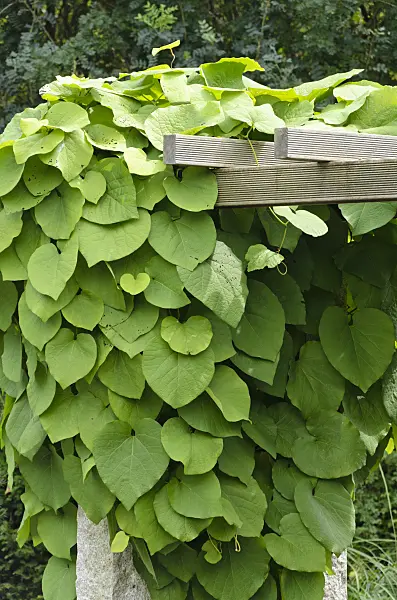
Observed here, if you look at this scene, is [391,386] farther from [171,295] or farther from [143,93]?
[143,93]

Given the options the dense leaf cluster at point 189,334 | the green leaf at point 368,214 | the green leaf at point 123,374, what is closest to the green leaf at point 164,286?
the dense leaf cluster at point 189,334

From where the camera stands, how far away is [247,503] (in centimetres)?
162

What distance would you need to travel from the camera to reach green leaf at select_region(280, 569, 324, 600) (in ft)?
5.52

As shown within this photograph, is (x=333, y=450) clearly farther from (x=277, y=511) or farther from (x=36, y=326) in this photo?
(x=36, y=326)

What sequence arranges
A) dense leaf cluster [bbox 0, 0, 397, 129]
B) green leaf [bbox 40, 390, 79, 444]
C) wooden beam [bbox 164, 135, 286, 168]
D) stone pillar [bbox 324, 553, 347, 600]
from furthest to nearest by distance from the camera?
dense leaf cluster [bbox 0, 0, 397, 129] < stone pillar [bbox 324, 553, 347, 600] < green leaf [bbox 40, 390, 79, 444] < wooden beam [bbox 164, 135, 286, 168]

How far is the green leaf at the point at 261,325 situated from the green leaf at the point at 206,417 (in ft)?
0.41

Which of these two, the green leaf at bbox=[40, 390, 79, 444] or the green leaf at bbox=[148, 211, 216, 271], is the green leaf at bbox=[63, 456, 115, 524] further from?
the green leaf at bbox=[148, 211, 216, 271]

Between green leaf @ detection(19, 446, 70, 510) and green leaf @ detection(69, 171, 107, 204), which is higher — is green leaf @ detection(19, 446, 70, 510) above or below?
below

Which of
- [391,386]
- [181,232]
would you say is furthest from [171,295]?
[391,386]

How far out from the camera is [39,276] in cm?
151

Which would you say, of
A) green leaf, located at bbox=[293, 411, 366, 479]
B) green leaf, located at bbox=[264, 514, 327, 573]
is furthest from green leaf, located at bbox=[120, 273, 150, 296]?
green leaf, located at bbox=[264, 514, 327, 573]

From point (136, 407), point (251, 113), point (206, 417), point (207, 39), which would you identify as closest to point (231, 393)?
point (206, 417)

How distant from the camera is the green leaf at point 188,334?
1508 millimetres

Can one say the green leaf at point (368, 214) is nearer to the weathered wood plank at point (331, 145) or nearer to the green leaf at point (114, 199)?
the weathered wood plank at point (331, 145)
